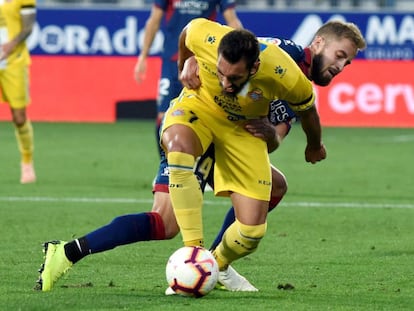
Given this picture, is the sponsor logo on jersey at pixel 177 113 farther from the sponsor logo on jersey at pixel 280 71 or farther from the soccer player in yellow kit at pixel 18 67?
the soccer player in yellow kit at pixel 18 67

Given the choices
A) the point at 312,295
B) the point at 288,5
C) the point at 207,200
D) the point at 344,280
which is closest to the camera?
the point at 312,295

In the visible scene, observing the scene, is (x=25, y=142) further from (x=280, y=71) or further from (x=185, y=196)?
(x=280, y=71)

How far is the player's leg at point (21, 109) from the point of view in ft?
41.8

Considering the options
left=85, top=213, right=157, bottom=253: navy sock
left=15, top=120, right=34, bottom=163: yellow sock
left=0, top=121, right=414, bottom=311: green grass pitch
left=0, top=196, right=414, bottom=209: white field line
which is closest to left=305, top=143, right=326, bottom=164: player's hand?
left=0, top=121, right=414, bottom=311: green grass pitch

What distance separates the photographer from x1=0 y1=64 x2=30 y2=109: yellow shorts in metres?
12.8

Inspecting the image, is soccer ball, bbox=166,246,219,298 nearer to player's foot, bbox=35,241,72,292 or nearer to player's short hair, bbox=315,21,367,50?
player's foot, bbox=35,241,72,292

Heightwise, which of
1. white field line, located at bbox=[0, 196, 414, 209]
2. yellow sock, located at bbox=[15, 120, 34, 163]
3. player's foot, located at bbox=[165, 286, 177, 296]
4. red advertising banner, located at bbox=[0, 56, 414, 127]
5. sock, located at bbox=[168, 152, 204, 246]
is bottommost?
red advertising banner, located at bbox=[0, 56, 414, 127]

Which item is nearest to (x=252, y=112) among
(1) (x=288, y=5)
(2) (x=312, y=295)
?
(2) (x=312, y=295)

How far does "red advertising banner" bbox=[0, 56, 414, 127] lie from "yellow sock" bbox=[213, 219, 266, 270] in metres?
13.5

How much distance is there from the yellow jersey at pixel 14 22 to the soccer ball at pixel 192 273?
6967 mm

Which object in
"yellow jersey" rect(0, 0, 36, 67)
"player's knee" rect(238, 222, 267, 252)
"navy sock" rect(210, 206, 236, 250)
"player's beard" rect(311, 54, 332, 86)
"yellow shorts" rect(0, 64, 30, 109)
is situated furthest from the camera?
"yellow jersey" rect(0, 0, 36, 67)

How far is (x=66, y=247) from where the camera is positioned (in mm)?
6656

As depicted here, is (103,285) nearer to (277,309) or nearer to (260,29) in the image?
(277,309)

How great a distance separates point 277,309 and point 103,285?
3.75 ft
